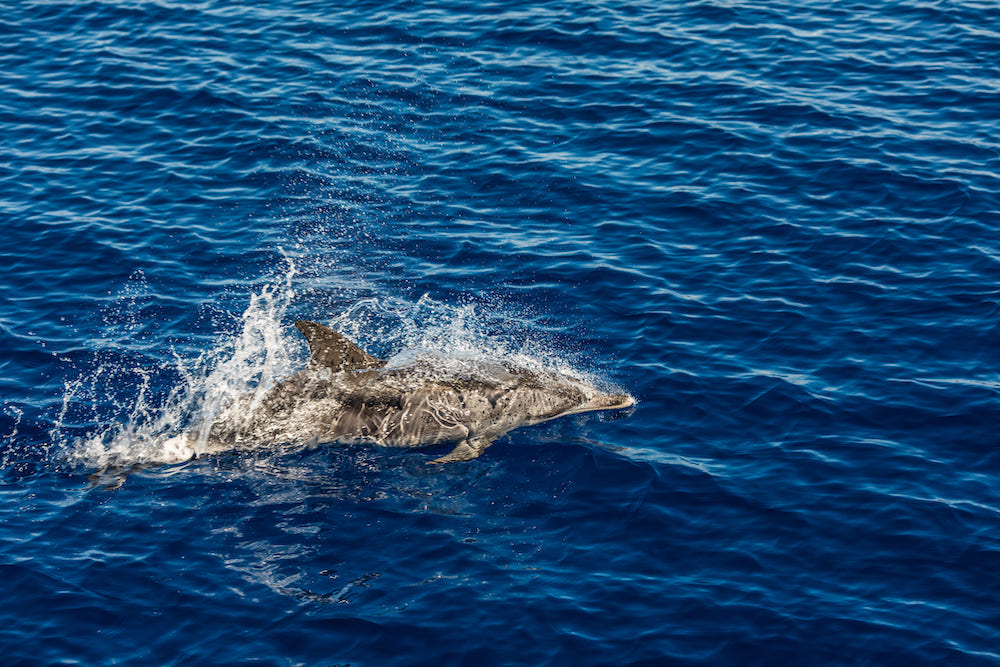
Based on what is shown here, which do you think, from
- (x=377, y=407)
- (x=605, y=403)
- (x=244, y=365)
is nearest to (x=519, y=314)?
(x=605, y=403)

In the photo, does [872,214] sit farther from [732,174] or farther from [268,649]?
[268,649]

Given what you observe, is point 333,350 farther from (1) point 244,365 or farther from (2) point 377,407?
(1) point 244,365

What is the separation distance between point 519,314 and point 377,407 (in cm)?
396

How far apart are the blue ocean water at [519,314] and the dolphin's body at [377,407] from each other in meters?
0.42

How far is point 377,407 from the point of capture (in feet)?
57.6

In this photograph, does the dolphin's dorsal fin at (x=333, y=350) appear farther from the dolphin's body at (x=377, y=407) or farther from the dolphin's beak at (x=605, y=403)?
the dolphin's beak at (x=605, y=403)

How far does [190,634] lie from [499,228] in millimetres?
11630

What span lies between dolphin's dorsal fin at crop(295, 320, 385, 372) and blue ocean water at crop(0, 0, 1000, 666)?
143 centimetres

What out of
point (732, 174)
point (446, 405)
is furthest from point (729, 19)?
point (446, 405)

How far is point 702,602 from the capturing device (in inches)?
554

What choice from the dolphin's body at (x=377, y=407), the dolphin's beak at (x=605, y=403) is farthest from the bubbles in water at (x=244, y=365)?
the dolphin's beak at (x=605, y=403)

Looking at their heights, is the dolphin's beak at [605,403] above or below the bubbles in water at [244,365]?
below

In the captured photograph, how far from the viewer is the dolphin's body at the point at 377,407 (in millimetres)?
17375

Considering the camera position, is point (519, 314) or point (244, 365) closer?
point (244, 365)
